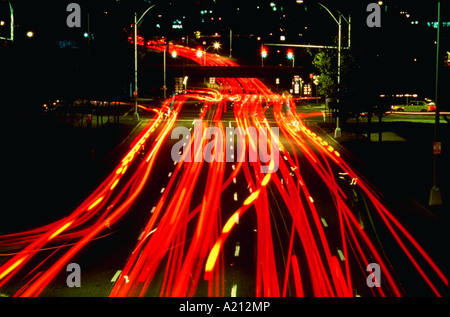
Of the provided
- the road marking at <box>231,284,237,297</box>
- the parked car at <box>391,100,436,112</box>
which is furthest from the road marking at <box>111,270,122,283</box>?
the parked car at <box>391,100,436,112</box>

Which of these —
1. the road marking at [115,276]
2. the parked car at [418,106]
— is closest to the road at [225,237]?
the road marking at [115,276]

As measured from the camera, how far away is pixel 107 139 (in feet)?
146

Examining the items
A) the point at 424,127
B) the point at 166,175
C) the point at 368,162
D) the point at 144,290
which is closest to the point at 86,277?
the point at 144,290

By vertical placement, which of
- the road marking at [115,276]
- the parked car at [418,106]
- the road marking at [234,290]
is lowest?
the road marking at [115,276]

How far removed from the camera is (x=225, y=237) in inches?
791

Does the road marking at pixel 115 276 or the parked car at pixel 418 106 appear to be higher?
the parked car at pixel 418 106

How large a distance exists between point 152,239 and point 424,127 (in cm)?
3851

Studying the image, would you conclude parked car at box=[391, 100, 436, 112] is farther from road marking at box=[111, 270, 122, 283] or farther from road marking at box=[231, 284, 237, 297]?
road marking at box=[231, 284, 237, 297]

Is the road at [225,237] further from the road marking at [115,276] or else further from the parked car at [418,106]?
the parked car at [418,106]

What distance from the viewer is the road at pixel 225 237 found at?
1509 cm

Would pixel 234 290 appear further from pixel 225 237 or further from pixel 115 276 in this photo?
pixel 225 237

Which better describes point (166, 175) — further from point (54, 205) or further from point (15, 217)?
point (15, 217)

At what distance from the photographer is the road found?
15.1m

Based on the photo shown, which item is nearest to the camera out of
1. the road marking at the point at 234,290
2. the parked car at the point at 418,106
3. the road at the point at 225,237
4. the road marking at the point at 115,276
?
the road marking at the point at 234,290
